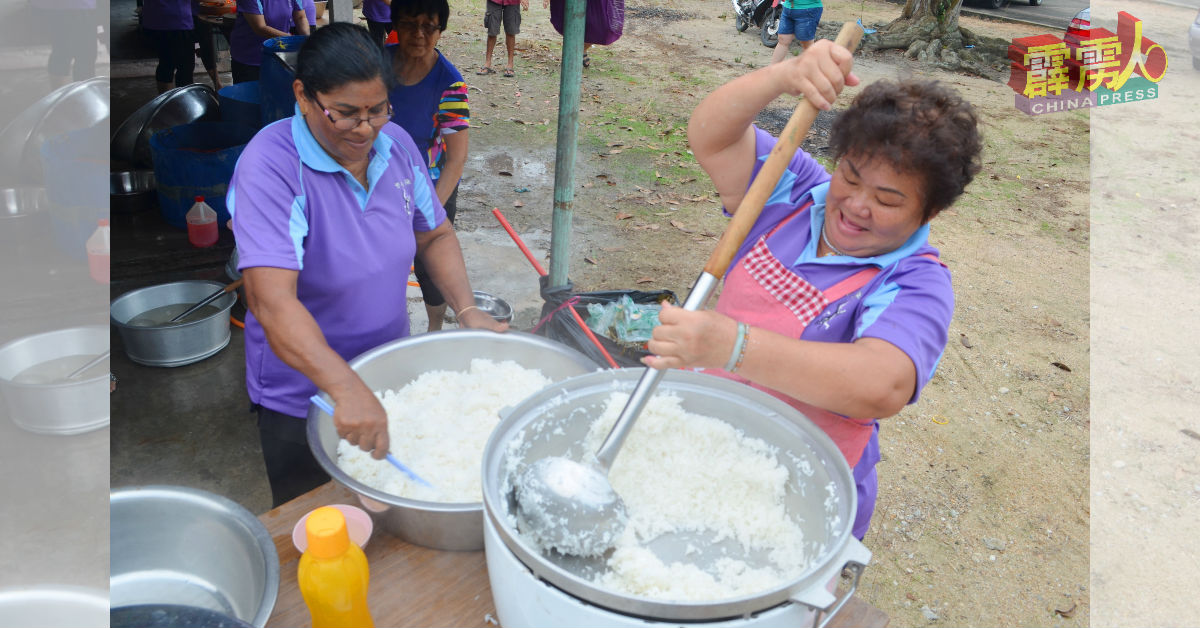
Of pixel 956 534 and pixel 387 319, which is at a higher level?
pixel 387 319

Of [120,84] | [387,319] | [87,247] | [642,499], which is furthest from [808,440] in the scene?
[120,84]

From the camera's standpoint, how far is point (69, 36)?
665 centimetres

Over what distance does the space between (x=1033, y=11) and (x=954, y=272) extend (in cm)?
1540

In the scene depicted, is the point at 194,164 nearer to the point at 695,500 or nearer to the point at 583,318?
the point at 583,318

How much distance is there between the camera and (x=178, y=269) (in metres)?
4.58

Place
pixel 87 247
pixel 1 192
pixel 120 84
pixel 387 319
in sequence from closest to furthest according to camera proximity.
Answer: pixel 387 319
pixel 87 247
pixel 1 192
pixel 120 84

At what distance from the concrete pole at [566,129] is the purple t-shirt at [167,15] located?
504 centimetres

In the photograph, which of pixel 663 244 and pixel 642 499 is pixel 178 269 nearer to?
pixel 663 244

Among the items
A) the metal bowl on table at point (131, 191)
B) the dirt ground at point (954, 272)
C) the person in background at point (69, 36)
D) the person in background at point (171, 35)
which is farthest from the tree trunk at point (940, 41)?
the metal bowl on table at point (131, 191)

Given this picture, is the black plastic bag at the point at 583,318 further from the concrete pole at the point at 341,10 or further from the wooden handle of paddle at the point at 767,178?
the concrete pole at the point at 341,10

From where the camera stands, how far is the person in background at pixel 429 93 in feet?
10.4

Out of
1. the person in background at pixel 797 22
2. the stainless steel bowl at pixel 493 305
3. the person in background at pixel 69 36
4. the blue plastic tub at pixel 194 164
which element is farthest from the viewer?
the person in background at pixel 797 22

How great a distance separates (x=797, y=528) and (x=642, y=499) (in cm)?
30

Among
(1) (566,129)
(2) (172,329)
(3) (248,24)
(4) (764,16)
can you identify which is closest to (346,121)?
(1) (566,129)
